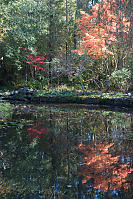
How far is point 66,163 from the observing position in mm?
3875

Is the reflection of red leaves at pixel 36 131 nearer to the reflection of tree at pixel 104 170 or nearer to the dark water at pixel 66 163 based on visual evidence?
the dark water at pixel 66 163

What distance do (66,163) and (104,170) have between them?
63cm

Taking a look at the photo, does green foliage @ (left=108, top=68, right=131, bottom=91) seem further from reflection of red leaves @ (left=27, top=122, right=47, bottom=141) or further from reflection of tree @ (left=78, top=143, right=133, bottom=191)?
reflection of tree @ (left=78, top=143, right=133, bottom=191)

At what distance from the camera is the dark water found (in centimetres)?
292

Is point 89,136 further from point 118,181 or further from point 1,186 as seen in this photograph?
point 1,186

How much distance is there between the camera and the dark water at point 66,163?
2.92 meters

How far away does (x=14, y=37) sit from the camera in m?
18.6

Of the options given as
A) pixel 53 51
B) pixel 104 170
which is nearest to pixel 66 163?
pixel 104 170

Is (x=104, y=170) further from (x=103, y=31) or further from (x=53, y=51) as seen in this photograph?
(x=53, y=51)

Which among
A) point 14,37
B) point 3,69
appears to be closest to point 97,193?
point 14,37

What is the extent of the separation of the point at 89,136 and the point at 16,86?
15.5m

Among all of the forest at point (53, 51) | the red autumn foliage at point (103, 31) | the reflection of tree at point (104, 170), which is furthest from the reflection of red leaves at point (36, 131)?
the forest at point (53, 51)

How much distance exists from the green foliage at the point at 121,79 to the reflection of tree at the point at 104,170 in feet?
35.3

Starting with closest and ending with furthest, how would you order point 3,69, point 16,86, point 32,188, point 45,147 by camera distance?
1. point 32,188
2. point 45,147
3. point 16,86
4. point 3,69
